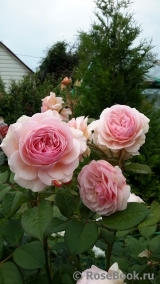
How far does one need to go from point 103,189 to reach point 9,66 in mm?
15664

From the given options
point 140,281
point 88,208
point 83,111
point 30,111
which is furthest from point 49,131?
point 30,111

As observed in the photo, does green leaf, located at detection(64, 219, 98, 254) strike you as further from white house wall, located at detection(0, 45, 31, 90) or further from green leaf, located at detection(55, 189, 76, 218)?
white house wall, located at detection(0, 45, 31, 90)

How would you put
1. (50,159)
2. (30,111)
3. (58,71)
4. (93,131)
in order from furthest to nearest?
(58,71)
(30,111)
(93,131)
(50,159)

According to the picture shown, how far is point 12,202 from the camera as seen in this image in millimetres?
772

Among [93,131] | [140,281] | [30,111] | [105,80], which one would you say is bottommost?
[30,111]

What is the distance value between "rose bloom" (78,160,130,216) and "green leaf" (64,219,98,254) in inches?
1.3

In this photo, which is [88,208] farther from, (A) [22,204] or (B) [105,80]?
(B) [105,80]

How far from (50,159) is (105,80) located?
2.65 meters

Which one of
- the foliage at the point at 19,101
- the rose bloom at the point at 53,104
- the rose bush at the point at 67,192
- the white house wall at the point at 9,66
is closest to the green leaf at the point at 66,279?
the rose bush at the point at 67,192

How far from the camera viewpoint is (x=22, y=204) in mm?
815

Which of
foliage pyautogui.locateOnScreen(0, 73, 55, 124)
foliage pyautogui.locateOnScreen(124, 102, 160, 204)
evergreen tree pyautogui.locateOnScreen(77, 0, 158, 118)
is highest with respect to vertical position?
evergreen tree pyautogui.locateOnScreen(77, 0, 158, 118)

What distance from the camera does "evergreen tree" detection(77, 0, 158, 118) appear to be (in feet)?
10.8

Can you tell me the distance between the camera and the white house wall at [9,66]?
15.7 metres

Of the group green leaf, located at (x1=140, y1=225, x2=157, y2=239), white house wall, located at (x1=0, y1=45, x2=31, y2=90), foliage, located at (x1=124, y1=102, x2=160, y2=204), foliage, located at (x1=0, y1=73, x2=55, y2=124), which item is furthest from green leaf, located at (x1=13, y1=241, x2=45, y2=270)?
white house wall, located at (x1=0, y1=45, x2=31, y2=90)
